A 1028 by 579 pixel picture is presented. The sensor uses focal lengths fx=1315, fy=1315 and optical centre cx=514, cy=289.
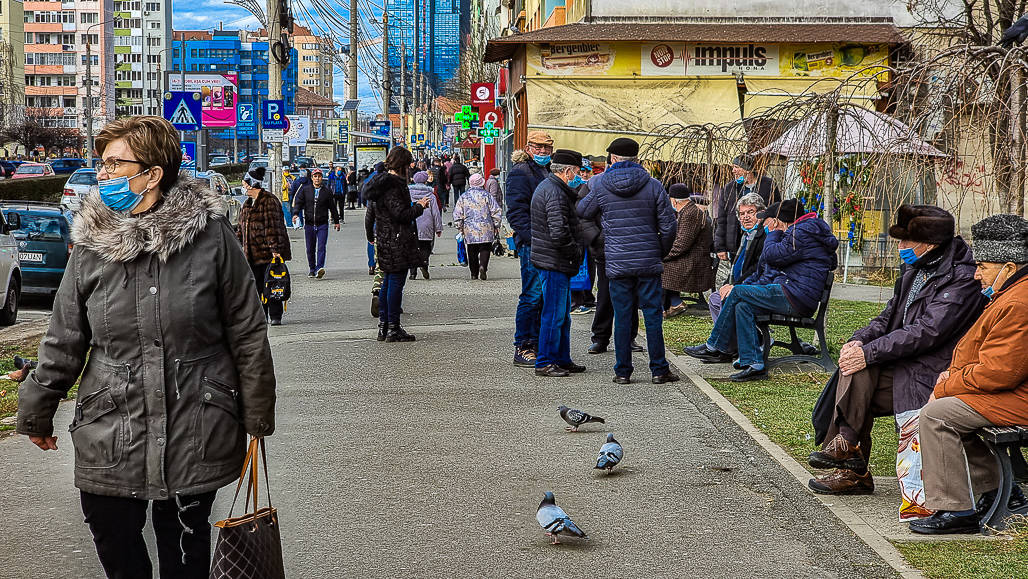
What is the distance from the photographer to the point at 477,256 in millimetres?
20547

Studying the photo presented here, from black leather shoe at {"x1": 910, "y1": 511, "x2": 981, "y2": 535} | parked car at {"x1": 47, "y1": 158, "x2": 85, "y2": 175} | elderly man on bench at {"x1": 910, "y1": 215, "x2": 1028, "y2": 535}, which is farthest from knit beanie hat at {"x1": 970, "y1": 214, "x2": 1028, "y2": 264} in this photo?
parked car at {"x1": 47, "y1": 158, "x2": 85, "y2": 175}

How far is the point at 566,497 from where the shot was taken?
684 cm

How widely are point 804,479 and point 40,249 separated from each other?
1406 centimetres

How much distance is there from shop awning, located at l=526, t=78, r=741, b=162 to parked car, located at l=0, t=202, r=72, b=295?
30.7 ft

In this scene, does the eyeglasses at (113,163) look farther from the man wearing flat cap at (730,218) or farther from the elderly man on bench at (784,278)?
the man wearing flat cap at (730,218)

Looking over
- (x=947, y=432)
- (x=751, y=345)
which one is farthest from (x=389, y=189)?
(x=947, y=432)

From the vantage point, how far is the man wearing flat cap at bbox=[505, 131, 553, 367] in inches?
456

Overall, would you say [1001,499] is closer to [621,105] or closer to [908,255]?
[908,255]

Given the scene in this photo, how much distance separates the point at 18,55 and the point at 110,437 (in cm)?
14993

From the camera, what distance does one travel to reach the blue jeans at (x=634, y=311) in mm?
10336

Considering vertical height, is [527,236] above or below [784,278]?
above

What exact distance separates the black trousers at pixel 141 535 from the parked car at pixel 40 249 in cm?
1494

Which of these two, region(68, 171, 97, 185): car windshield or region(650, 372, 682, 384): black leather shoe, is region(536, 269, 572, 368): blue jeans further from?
region(68, 171, 97, 185): car windshield

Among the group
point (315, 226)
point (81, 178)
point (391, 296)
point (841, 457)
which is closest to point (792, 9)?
point (315, 226)
